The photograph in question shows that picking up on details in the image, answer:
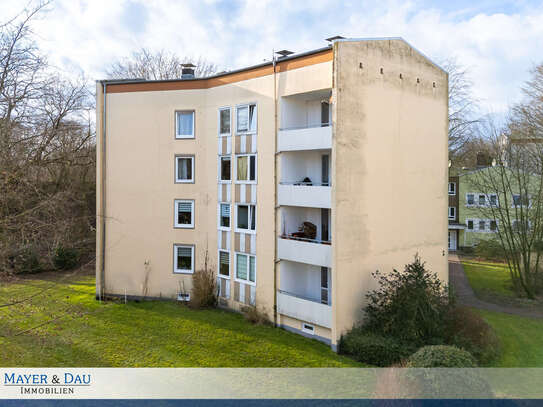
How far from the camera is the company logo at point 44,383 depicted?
12633mm

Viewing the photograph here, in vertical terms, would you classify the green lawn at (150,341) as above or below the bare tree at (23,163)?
below

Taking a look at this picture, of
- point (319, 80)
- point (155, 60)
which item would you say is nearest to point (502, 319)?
point (319, 80)

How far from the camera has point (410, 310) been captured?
15.0 m

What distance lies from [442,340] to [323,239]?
5.70 m

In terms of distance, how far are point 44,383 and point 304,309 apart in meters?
8.39

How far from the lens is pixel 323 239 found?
60.5ft

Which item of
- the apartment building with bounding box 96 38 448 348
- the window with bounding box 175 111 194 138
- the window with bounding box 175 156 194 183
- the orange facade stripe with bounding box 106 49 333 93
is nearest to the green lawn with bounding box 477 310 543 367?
the apartment building with bounding box 96 38 448 348

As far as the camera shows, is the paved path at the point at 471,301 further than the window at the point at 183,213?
Yes

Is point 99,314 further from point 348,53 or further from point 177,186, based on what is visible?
point 348,53

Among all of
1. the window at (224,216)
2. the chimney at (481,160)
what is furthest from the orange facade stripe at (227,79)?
the chimney at (481,160)

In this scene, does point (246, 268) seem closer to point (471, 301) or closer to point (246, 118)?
point (246, 118)

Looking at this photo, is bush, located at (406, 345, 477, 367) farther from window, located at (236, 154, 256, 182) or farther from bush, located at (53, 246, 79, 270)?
bush, located at (53, 246, 79, 270)

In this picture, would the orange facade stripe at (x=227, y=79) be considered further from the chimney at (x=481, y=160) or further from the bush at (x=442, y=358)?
the chimney at (x=481, y=160)

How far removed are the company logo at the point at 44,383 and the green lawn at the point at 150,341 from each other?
0.79 m
